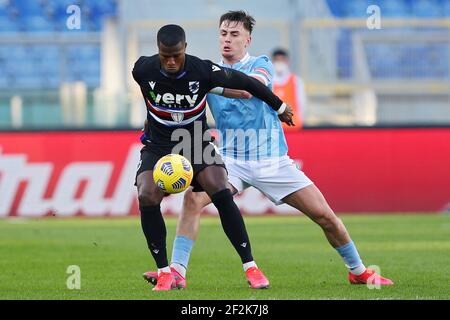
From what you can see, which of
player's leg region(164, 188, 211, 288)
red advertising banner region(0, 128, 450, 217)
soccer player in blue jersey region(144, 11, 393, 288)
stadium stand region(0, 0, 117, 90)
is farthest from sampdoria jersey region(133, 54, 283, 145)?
stadium stand region(0, 0, 117, 90)

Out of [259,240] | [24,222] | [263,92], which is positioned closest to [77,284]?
[263,92]

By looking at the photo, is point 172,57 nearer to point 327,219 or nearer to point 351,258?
point 327,219

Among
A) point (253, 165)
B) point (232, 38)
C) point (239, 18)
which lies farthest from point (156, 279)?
point (239, 18)

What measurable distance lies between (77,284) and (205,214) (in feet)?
34.6

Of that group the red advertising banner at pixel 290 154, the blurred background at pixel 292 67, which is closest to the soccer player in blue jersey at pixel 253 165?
the red advertising banner at pixel 290 154

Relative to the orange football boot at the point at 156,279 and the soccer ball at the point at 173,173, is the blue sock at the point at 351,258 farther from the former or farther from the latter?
the soccer ball at the point at 173,173

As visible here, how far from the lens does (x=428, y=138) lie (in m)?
19.1

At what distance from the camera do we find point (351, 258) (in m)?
8.98

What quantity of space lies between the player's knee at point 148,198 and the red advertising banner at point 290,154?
10.4 m

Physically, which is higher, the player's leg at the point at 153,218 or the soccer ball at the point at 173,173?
the soccer ball at the point at 173,173

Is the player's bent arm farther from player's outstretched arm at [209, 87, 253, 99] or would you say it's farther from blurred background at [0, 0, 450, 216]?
blurred background at [0, 0, 450, 216]

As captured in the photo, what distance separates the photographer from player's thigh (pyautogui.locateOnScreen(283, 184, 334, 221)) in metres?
8.80

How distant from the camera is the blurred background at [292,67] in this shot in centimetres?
1959
